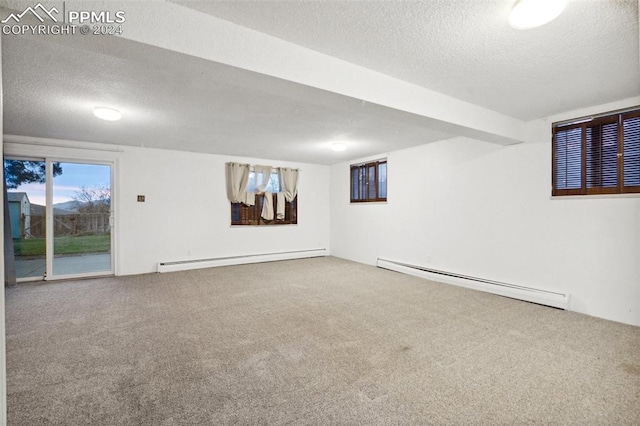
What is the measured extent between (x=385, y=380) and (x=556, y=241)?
3.05 m

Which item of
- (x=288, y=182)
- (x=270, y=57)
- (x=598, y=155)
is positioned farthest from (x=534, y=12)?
(x=288, y=182)

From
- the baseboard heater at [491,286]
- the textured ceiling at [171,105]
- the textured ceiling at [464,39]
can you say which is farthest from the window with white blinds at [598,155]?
the textured ceiling at [171,105]

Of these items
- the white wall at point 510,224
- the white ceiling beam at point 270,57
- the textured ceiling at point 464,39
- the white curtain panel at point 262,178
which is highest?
the textured ceiling at point 464,39

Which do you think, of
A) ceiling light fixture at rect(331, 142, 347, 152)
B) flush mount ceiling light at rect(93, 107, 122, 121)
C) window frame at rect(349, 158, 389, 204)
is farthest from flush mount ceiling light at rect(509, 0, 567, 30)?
window frame at rect(349, 158, 389, 204)

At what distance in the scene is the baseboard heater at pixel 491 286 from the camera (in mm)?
3611

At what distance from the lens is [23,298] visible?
3904 millimetres

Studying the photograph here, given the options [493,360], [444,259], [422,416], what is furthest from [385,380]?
[444,259]

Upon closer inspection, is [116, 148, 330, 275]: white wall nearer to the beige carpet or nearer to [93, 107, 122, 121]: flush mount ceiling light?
the beige carpet

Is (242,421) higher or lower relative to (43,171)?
lower

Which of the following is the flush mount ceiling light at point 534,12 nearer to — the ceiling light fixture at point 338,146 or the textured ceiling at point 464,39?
the textured ceiling at point 464,39

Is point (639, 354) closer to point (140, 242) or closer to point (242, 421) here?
point (242, 421)

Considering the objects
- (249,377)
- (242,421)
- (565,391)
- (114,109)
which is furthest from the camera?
(114,109)

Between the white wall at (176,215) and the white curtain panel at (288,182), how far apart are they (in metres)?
0.23

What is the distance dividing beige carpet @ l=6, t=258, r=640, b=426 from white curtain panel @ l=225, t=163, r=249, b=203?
Result: 8.76ft
